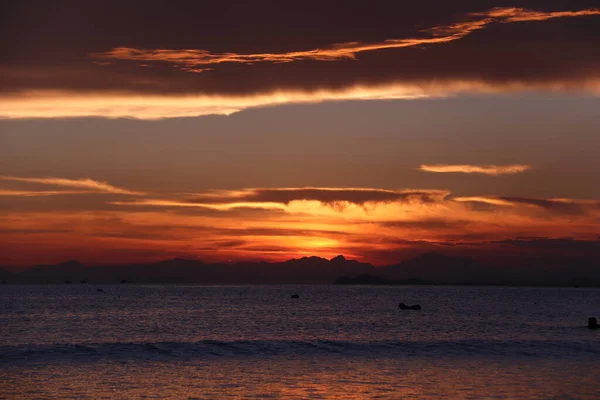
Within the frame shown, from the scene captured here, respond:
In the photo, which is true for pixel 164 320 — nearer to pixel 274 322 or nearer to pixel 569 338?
pixel 274 322

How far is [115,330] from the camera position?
7456cm

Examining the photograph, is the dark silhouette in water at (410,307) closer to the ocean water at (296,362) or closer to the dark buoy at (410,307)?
the dark buoy at (410,307)

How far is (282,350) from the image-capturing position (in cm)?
5494

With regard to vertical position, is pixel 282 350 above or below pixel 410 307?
below

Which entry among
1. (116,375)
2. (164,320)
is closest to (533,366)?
(116,375)

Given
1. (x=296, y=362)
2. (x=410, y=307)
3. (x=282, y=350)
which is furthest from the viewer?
(x=410, y=307)

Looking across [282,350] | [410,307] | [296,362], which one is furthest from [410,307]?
[296,362]

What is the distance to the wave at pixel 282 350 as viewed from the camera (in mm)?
50309

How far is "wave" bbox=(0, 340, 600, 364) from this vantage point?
50.3 metres

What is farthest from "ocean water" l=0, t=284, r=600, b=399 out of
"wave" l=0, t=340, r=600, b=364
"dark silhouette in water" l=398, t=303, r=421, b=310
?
"dark silhouette in water" l=398, t=303, r=421, b=310

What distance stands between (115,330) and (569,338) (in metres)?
44.8

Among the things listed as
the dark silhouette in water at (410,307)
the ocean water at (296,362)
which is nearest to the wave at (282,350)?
the ocean water at (296,362)

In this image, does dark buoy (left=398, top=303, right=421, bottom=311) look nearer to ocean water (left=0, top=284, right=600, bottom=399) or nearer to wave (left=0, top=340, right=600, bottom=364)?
ocean water (left=0, top=284, right=600, bottom=399)

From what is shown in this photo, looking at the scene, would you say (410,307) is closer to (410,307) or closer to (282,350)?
(410,307)
